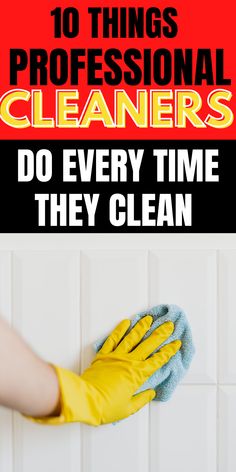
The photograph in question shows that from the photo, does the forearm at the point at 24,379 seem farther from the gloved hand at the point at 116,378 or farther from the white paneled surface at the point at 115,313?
the white paneled surface at the point at 115,313

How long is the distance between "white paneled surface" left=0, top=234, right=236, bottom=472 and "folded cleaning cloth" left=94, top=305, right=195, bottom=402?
0.01 metres

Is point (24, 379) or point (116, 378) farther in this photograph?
Result: point (116, 378)

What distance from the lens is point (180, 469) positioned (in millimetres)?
1142

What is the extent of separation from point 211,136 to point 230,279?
0.72ft

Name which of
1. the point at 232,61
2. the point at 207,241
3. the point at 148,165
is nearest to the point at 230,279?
the point at 207,241

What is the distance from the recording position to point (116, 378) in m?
1.05

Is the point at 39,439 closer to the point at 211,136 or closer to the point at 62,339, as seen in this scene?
the point at 62,339

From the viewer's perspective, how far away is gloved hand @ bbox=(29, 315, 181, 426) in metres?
0.97

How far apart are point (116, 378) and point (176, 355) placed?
0.11m

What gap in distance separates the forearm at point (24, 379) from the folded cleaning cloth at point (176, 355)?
19cm

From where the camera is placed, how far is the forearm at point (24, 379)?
849 mm

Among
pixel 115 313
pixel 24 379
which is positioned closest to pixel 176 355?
pixel 115 313

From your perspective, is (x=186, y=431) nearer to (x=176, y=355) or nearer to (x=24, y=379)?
(x=176, y=355)

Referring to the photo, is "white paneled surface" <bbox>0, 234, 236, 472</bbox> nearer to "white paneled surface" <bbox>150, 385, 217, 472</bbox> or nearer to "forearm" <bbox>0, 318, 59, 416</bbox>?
"white paneled surface" <bbox>150, 385, 217, 472</bbox>
